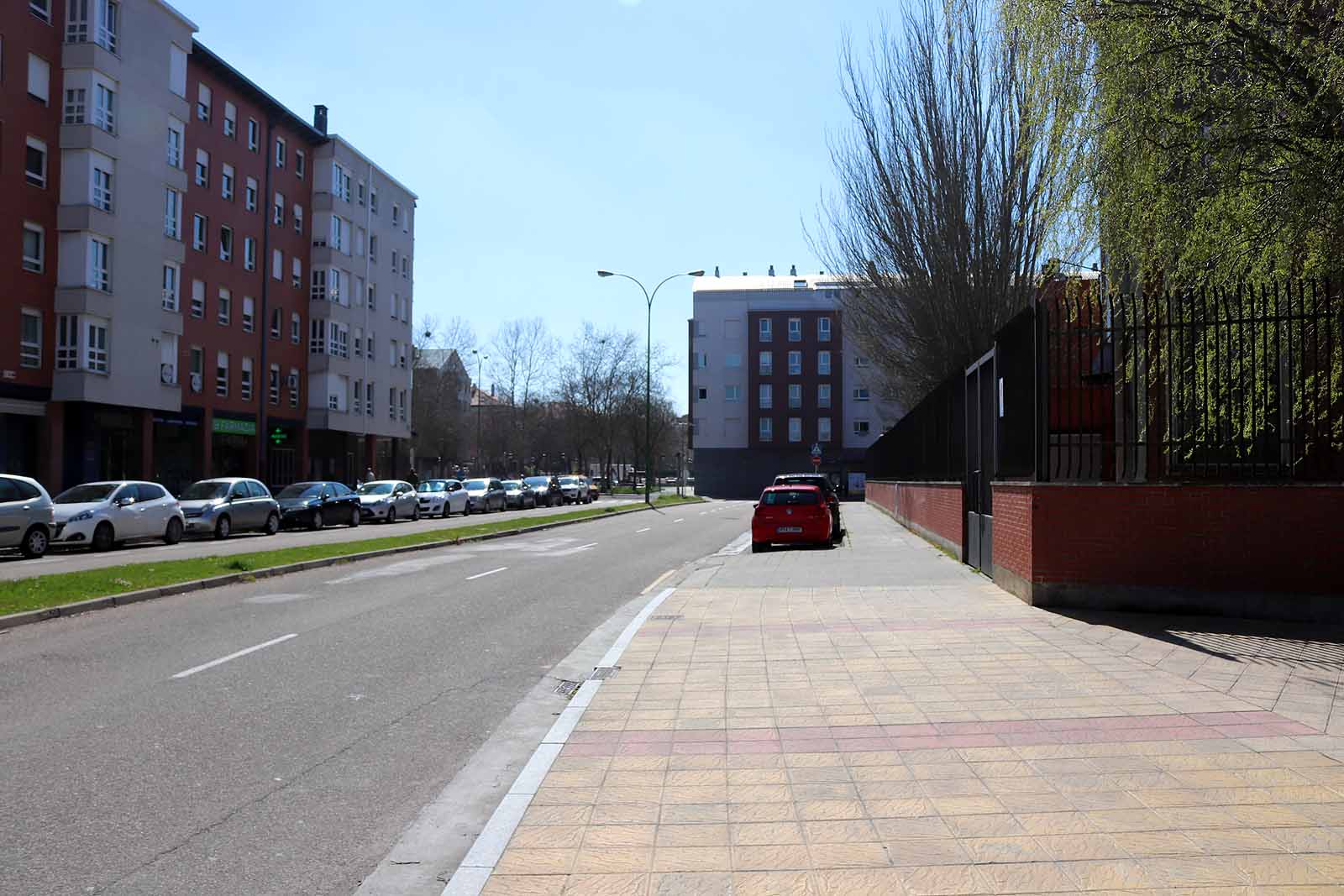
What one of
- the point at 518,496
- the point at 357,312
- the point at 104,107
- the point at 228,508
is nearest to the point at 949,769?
the point at 228,508

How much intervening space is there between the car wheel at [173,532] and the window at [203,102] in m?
22.4

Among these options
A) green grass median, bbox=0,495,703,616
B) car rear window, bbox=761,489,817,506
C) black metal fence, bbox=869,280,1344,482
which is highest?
black metal fence, bbox=869,280,1344,482

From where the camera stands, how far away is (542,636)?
10.6 m

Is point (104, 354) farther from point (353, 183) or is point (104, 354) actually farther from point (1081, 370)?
point (1081, 370)

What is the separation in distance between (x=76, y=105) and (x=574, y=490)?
34.9m

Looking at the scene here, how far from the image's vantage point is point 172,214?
1532 inches

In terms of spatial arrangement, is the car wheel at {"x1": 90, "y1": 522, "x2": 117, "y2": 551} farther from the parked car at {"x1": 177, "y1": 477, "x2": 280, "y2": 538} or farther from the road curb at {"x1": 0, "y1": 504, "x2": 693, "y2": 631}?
the road curb at {"x1": 0, "y1": 504, "x2": 693, "y2": 631}

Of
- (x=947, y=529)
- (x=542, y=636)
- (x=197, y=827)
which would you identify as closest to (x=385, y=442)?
(x=947, y=529)

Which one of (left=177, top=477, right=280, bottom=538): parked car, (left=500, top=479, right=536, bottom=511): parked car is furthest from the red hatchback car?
(left=500, top=479, right=536, bottom=511): parked car

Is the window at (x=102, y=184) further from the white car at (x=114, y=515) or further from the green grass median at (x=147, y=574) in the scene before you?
the green grass median at (x=147, y=574)

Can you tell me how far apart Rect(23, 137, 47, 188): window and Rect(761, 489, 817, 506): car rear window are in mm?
25652

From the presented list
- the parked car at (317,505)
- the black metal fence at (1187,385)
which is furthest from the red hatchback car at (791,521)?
the parked car at (317,505)

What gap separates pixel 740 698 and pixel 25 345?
32.4m

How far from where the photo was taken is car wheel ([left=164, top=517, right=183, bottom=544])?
82.2 feet
